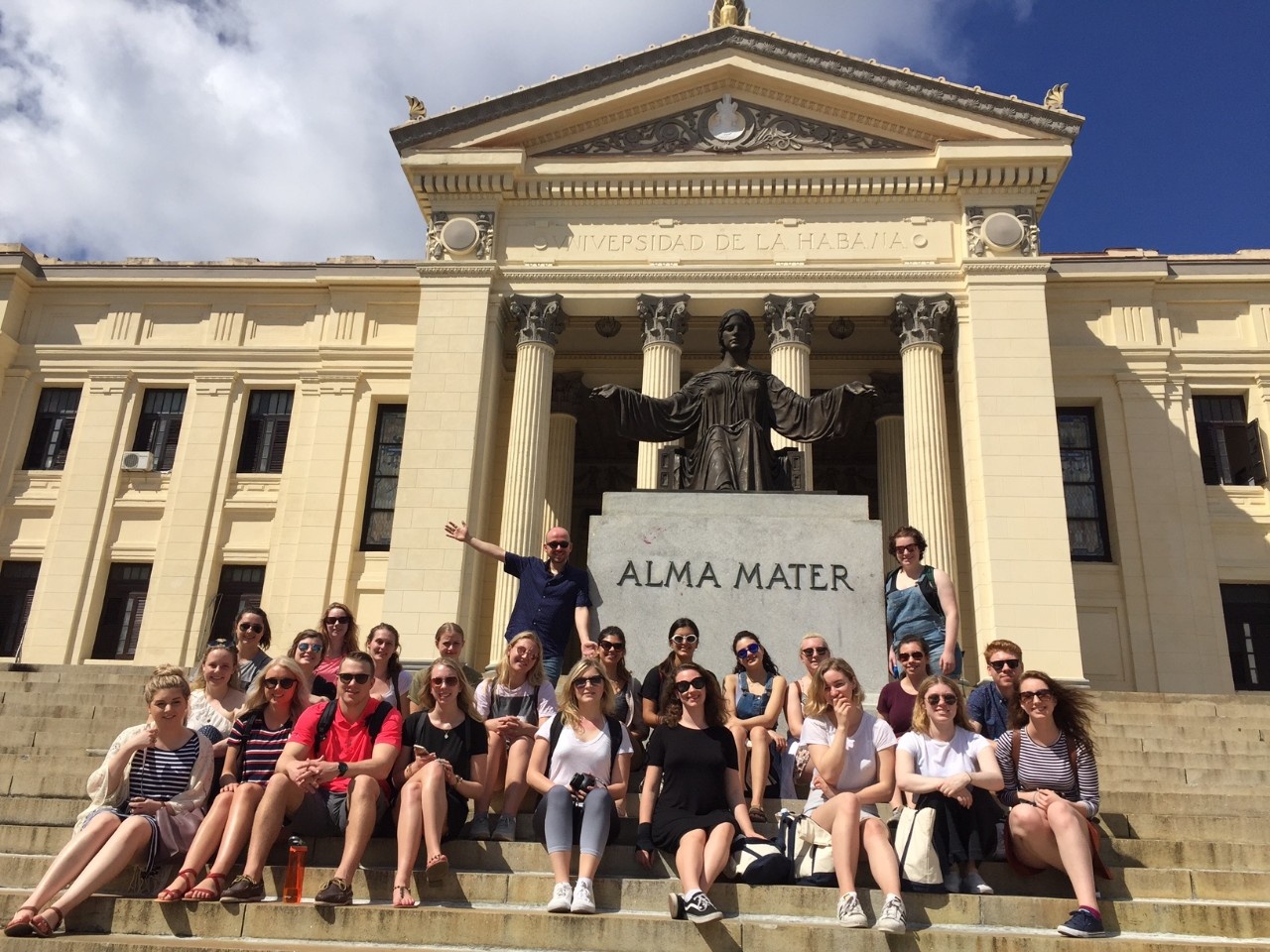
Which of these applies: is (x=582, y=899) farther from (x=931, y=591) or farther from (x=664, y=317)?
(x=664, y=317)

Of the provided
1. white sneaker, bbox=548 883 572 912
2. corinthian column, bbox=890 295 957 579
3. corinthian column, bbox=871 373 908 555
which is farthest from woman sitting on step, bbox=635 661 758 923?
corinthian column, bbox=871 373 908 555

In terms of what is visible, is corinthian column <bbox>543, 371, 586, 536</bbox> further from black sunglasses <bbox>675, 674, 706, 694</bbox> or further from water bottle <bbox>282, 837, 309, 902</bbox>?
water bottle <bbox>282, 837, 309, 902</bbox>

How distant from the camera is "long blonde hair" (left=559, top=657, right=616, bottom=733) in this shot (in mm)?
6332

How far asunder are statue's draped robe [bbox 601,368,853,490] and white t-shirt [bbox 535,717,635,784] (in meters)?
4.08

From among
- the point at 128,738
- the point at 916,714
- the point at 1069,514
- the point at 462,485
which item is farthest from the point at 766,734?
the point at 1069,514

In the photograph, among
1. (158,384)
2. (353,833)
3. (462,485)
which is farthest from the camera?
(158,384)

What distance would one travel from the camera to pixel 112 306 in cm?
2569

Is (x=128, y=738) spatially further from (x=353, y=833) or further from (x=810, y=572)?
(x=810, y=572)

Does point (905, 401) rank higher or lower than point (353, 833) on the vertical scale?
higher

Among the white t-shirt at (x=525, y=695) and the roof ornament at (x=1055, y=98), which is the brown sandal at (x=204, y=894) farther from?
the roof ornament at (x=1055, y=98)

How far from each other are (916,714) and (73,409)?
2466 cm

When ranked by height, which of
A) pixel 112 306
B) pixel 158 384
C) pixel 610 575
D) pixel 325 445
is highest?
pixel 112 306

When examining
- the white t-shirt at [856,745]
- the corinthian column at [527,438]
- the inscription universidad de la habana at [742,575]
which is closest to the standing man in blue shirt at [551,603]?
the inscription universidad de la habana at [742,575]

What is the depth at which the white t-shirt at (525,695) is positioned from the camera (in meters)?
7.14
